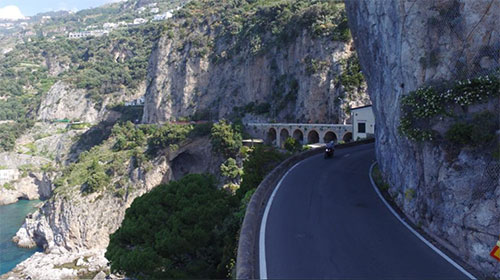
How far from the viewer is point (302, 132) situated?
46500 mm

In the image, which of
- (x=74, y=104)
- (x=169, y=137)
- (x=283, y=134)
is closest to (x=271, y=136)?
(x=283, y=134)

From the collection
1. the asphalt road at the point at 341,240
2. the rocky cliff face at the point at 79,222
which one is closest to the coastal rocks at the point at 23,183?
the rocky cliff face at the point at 79,222

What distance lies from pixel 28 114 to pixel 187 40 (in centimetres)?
6610

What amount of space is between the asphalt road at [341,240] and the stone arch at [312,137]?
29.9 m

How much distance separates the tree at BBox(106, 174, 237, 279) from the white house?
21872 mm

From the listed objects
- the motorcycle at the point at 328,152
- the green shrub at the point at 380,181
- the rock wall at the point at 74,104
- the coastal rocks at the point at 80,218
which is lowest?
the coastal rocks at the point at 80,218

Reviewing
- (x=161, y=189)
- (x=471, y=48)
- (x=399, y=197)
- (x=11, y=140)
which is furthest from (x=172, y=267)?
(x=11, y=140)

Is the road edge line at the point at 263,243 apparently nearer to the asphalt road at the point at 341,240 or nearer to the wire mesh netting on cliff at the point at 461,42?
the asphalt road at the point at 341,240

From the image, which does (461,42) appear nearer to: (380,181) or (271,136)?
(380,181)

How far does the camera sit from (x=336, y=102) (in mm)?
46625

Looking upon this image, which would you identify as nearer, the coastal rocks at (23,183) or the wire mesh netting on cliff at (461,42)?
the wire mesh netting on cliff at (461,42)

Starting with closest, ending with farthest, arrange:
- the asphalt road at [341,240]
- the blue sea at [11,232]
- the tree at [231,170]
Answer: the asphalt road at [341,240]
the tree at [231,170]
the blue sea at [11,232]

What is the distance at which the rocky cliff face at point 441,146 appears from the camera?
7.55m

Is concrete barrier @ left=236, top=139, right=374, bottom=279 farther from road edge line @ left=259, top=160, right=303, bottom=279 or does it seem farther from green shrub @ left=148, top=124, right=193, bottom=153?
green shrub @ left=148, top=124, right=193, bottom=153
